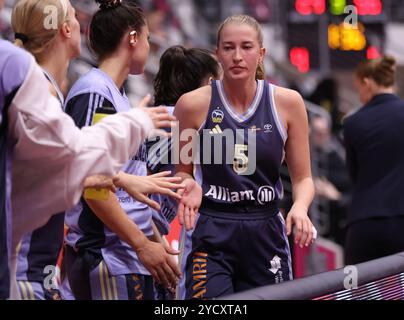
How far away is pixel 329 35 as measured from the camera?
12.9 metres

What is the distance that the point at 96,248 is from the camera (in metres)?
3.38

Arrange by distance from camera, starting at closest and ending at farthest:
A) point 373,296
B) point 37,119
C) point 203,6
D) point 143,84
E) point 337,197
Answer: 1. point 37,119
2. point 373,296
3. point 337,197
4. point 143,84
5. point 203,6

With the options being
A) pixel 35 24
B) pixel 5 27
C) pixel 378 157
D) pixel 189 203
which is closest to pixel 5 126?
pixel 35 24

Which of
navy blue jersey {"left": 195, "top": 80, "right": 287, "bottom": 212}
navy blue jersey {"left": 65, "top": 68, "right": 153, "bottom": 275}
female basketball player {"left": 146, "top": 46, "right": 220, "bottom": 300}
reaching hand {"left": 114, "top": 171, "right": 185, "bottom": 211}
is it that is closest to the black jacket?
female basketball player {"left": 146, "top": 46, "right": 220, "bottom": 300}

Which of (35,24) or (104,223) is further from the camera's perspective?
(104,223)

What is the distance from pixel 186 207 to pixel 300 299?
73 centimetres

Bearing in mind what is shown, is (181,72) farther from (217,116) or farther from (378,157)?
(378,157)

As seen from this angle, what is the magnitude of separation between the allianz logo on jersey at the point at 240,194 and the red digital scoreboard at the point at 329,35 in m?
9.04

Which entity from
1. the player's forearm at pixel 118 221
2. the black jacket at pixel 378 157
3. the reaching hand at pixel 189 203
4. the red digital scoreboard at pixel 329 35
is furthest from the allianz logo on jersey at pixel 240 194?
the red digital scoreboard at pixel 329 35

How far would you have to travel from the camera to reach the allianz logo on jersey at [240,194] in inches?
136

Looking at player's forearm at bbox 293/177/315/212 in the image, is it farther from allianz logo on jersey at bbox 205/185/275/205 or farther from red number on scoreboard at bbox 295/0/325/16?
red number on scoreboard at bbox 295/0/325/16

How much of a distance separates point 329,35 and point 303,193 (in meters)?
9.58
